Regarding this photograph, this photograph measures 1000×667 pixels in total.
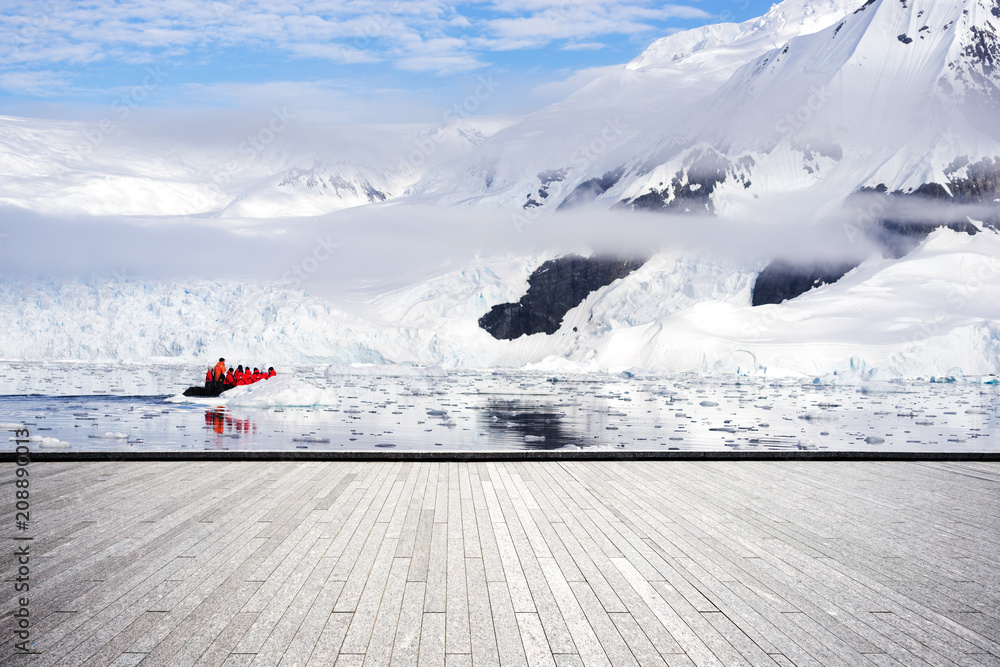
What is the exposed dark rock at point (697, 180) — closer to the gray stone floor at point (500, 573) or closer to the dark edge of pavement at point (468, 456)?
the dark edge of pavement at point (468, 456)

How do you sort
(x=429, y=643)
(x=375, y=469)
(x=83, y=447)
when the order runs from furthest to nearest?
1. (x=83, y=447)
2. (x=375, y=469)
3. (x=429, y=643)

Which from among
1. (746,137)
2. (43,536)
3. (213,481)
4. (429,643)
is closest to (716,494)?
(429,643)

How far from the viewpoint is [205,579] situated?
157 inches

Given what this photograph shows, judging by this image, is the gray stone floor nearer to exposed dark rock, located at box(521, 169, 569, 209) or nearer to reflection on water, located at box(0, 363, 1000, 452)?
reflection on water, located at box(0, 363, 1000, 452)

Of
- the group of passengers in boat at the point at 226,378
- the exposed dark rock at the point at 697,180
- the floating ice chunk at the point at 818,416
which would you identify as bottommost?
the floating ice chunk at the point at 818,416

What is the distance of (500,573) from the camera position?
13.9 ft

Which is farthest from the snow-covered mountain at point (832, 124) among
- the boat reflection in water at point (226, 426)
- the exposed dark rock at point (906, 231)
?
the boat reflection in water at point (226, 426)

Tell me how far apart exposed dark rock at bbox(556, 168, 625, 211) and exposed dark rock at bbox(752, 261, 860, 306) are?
45.6 metres

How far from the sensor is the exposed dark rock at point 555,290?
109688 mm

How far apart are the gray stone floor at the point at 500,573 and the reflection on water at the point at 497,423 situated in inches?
313

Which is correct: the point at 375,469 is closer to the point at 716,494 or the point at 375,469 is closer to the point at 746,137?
the point at 716,494

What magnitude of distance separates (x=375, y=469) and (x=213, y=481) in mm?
1780

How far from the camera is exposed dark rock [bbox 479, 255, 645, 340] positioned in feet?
360

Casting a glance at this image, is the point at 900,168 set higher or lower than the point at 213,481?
higher
